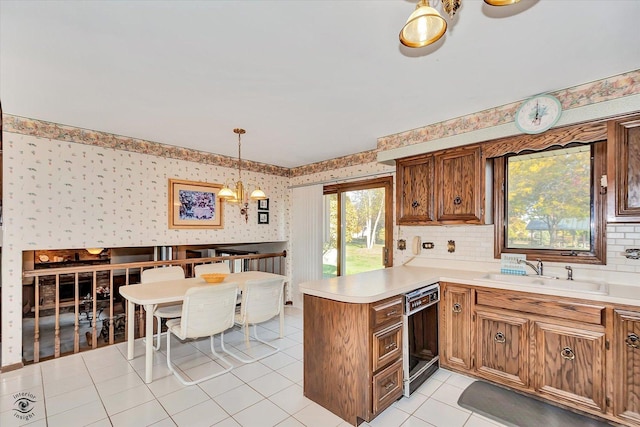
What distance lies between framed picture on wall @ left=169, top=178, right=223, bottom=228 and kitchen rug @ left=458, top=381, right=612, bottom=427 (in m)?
3.67

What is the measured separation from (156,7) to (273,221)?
3.90 m

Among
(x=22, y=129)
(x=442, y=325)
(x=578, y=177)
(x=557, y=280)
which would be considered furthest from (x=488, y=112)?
(x=22, y=129)

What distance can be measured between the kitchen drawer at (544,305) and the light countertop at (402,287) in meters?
0.05

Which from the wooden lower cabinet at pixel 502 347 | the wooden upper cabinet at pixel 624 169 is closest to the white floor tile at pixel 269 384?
the wooden lower cabinet at pixel 502 347

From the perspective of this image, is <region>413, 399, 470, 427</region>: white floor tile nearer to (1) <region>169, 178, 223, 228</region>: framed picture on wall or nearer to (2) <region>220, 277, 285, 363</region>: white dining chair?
(2) <region>220, 277, 285, 363</region>: white dining chair

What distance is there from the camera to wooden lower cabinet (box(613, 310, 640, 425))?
189 centimetres

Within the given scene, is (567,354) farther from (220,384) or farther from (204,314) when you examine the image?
(204,314)

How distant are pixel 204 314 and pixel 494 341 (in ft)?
8.37

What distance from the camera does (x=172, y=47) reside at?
175 cm

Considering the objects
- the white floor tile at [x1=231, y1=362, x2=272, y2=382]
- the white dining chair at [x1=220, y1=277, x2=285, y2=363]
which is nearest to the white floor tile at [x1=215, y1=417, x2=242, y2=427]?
the white floor tile at [x1=231, y1=362, x2=272, y2=382]

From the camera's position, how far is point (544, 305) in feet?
7.27

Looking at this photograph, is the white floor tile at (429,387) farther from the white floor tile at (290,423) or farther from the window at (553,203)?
the window at (553,203)

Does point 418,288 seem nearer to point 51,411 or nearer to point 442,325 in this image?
point 442,325

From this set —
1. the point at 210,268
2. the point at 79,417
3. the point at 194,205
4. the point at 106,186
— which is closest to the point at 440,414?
the point at 79,417
